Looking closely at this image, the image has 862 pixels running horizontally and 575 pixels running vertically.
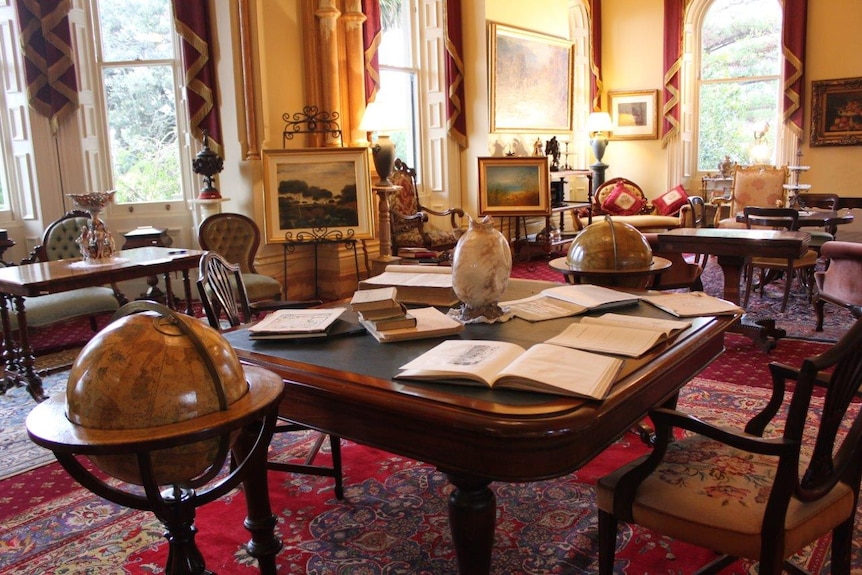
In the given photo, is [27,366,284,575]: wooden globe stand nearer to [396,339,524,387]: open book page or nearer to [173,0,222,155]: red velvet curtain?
[396,339,524,387]: open book page

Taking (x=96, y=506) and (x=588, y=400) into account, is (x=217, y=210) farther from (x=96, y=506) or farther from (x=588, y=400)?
(x=588, y=400)

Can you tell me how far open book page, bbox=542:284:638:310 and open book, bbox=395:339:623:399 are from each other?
0.61 metres

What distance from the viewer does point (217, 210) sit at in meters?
6.50

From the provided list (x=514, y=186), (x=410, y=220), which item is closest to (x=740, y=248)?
(x=410, y=220)

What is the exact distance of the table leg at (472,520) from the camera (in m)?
1.60

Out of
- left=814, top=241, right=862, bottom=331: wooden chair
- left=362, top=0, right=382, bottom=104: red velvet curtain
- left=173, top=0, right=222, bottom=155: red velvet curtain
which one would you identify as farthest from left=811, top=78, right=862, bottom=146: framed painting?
left=173, top=0, right=222, bottom=155: red velvet curtain

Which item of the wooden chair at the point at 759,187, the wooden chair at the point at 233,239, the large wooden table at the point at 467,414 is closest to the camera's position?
the large wooden table at the point at 467,414

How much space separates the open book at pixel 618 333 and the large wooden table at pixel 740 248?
9.70 ft

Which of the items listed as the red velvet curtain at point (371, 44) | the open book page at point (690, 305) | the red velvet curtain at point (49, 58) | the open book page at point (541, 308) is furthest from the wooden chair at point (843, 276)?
the red velvet curtain at point (49, 58)

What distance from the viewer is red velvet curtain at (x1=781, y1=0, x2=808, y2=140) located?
9.53 m

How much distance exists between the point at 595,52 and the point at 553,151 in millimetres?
2251

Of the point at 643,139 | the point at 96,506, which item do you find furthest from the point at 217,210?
the point at 643,139

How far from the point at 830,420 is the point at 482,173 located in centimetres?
703

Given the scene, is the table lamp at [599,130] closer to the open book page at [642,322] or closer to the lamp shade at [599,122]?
the lamp shade at [599,122]
